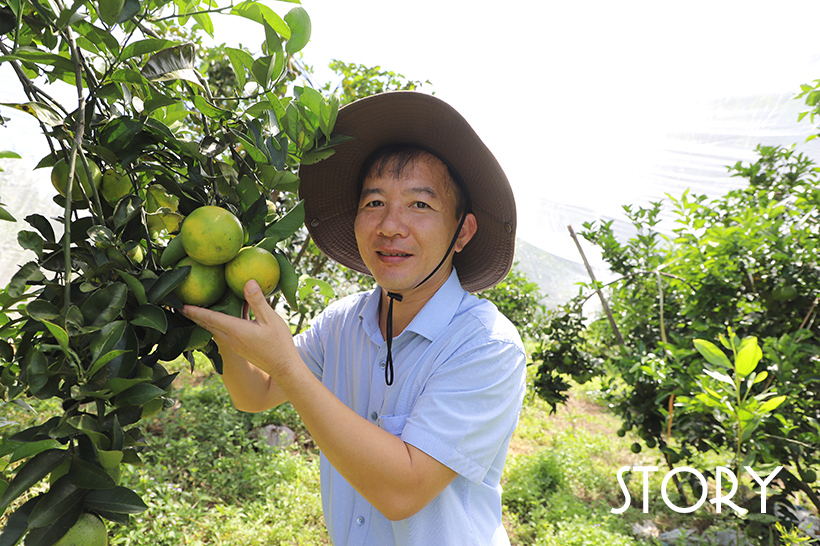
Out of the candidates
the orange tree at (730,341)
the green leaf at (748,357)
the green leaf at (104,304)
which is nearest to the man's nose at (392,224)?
the green leaf at (104,304)

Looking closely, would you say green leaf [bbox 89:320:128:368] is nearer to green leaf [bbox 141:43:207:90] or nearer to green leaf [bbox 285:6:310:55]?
green leaf [bbox 141:43:207:90]

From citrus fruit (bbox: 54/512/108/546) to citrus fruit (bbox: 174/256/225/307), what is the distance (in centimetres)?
27

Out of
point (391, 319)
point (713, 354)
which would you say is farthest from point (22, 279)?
point (713, 354)

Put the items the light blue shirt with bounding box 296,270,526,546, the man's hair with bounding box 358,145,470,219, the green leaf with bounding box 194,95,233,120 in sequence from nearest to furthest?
1. the green leaf with bounding box 194,95,233,120
2. the light blue shirt with bounding box 296,270,526,546
3. the man's hair with bounding box 358,145,470,219

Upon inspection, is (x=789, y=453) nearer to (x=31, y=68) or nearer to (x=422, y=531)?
(x=422, y=531)

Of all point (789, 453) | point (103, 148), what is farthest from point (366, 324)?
point (789, 453)

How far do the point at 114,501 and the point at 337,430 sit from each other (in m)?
0.33

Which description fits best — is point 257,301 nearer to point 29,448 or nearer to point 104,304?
point 104,304

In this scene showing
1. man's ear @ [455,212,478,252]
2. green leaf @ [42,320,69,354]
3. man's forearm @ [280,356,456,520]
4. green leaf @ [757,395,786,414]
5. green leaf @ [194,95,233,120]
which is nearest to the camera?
green leaf @ [42,320,69,354]

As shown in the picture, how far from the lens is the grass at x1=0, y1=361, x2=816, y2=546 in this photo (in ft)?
7.86

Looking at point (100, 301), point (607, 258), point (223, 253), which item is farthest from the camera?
point (607, 258)

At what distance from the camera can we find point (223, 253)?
641mm

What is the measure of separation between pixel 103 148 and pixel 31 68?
0.54 feet

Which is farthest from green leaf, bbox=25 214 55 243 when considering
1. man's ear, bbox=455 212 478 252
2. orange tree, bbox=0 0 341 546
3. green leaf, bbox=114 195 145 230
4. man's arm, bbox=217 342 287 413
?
man's ear, bbox=455 212 478 252
